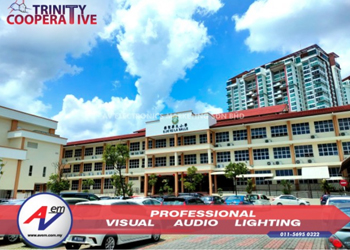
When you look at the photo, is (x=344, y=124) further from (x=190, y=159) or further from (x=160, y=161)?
(x=160, y=161)

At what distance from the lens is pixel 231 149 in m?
35.6

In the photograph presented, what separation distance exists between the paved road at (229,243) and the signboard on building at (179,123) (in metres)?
26.7

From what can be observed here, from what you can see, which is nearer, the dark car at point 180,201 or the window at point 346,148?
the dark car at point 180,201

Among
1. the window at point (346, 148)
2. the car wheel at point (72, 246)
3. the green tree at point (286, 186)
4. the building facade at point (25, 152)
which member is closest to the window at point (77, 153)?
the building facade at point (25, 152)

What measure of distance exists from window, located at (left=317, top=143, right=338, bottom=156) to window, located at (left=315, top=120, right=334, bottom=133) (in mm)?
1746

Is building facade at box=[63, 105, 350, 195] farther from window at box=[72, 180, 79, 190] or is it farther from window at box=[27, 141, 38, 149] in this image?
window at box=[27, 141, 38, 149]

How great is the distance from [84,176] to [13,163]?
14768mm

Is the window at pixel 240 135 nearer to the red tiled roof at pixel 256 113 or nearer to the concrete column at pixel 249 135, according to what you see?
the concrete column at pixel 249 135

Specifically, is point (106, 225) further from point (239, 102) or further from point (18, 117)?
point (239, 102)

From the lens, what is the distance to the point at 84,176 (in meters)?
44.2

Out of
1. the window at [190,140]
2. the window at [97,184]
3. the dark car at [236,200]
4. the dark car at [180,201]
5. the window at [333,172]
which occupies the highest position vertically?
the window at [190,140]

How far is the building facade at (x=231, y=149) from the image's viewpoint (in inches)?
1206

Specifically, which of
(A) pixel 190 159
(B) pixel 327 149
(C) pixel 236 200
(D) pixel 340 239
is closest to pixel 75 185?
(A) pixel 190 159

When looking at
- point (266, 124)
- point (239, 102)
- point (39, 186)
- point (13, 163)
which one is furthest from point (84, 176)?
point (239, 102)
